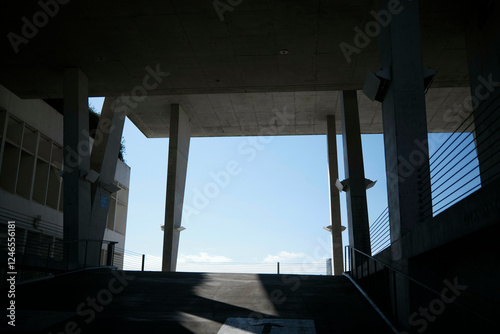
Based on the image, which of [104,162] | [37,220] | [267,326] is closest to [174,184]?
[104,162]

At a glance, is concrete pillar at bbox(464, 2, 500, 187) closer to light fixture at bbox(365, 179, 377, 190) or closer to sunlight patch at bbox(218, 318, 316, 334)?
light fixture at bbox(365, 179, 377, 190)

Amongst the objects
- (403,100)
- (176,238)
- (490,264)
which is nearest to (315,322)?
(490,264)

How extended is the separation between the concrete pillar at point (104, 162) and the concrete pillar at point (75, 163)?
0.78 metres

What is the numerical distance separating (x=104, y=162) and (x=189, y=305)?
30.4ft

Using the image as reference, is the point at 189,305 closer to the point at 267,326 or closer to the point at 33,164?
the point at 267,326

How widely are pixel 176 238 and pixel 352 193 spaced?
377 inches

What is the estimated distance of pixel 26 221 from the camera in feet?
57.8

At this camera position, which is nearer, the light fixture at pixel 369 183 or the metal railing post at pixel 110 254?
the metal railing post at pixel 110 254

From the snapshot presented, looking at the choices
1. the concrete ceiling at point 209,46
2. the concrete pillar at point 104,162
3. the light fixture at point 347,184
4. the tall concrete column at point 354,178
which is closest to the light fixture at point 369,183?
the light fixture at point 347,184

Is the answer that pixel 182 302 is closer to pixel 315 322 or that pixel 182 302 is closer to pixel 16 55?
pixel 315 322

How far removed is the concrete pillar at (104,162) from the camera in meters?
15.5

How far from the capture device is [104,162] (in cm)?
1639

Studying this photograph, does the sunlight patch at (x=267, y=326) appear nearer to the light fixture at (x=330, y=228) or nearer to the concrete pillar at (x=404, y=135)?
the concrete pillar at (x=404, y=135)

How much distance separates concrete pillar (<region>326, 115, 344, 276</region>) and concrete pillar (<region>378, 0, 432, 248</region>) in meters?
13.5
